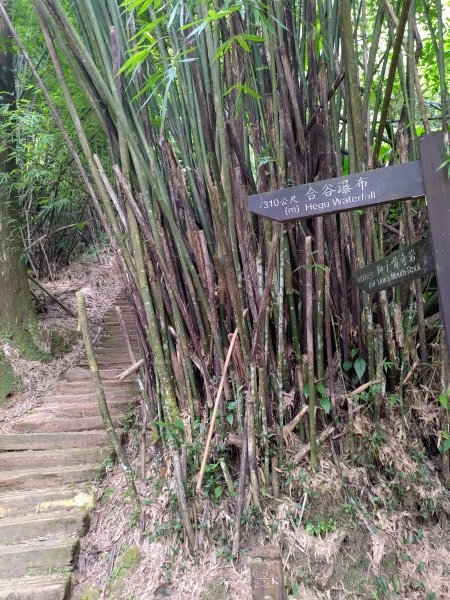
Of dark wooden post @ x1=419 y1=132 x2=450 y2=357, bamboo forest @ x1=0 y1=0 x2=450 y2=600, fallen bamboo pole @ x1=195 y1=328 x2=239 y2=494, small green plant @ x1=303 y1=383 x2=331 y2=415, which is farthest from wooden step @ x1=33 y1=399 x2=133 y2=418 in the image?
dark wooden post @ x1=419 y1=132 x2=450 y2=357

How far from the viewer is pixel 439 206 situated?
54.2 inches

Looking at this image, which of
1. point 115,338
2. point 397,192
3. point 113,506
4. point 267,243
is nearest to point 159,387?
point 113,506

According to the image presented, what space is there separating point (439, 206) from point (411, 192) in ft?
0.31

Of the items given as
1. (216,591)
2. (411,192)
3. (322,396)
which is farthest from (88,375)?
(411,192)

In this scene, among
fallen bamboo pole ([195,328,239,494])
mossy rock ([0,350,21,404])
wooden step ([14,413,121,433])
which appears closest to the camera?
fallen bamboo pole ([195,328,239,494])

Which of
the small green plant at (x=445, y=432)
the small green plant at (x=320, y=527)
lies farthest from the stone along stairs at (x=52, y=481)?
the small green plant at (x=445, y=432)

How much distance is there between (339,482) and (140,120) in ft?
6.64

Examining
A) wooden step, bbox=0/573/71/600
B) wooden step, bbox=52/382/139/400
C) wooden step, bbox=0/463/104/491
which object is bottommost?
wooden step, bbox=0/573/71/600

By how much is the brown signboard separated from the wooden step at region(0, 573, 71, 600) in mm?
2122

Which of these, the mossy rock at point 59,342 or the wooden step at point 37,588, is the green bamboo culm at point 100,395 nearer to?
the wooden step at point 37,588

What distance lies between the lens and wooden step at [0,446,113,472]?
310cm

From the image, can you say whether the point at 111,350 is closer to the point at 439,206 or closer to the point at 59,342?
the point at 59,342

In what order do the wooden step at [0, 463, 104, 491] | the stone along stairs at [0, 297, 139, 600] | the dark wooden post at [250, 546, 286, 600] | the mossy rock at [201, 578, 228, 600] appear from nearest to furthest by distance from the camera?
the dark wooden post at [250, 546, 286, 600] → the mossy rock at [201, 578, 228, 600] → the stone along stairs at [0, 297, 139, 600] → the wooden step at [0, 463, 104, 491]

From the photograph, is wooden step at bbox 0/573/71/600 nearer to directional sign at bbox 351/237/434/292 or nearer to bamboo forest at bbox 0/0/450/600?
bamboo forest at bbox 0/0/450/600
